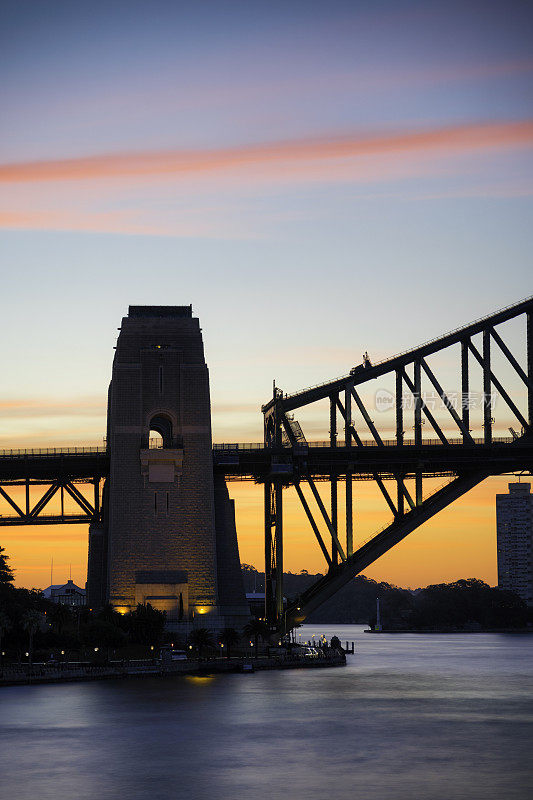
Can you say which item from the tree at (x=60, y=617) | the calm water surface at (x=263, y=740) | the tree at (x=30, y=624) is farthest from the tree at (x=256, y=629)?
the tree at (x=30, y=624)

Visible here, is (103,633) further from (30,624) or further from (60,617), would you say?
(60,617)

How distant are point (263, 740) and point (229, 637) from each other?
1879 inches

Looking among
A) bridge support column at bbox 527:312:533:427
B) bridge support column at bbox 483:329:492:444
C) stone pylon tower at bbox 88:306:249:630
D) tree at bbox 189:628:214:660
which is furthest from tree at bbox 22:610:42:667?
bridge support column at bbox 527:312:533:427

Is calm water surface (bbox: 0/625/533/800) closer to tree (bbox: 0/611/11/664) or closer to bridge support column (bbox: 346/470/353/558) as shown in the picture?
tree (bbox: 0/611/11/664)

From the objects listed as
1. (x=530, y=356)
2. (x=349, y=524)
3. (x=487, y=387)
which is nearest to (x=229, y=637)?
(x=349, y=524)

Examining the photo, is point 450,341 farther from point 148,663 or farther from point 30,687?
point 30,687

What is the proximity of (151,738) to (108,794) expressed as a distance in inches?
763

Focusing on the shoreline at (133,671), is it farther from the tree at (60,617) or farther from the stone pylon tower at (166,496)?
the tree at (60,617)

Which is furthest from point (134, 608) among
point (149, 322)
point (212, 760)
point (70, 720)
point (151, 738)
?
point (212, 760)

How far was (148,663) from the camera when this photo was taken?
12838 cm

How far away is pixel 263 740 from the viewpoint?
8194 cm

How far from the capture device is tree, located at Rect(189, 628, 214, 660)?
12744cm

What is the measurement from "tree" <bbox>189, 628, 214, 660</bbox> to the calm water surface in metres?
4.05

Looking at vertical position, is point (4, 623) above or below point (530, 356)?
below
